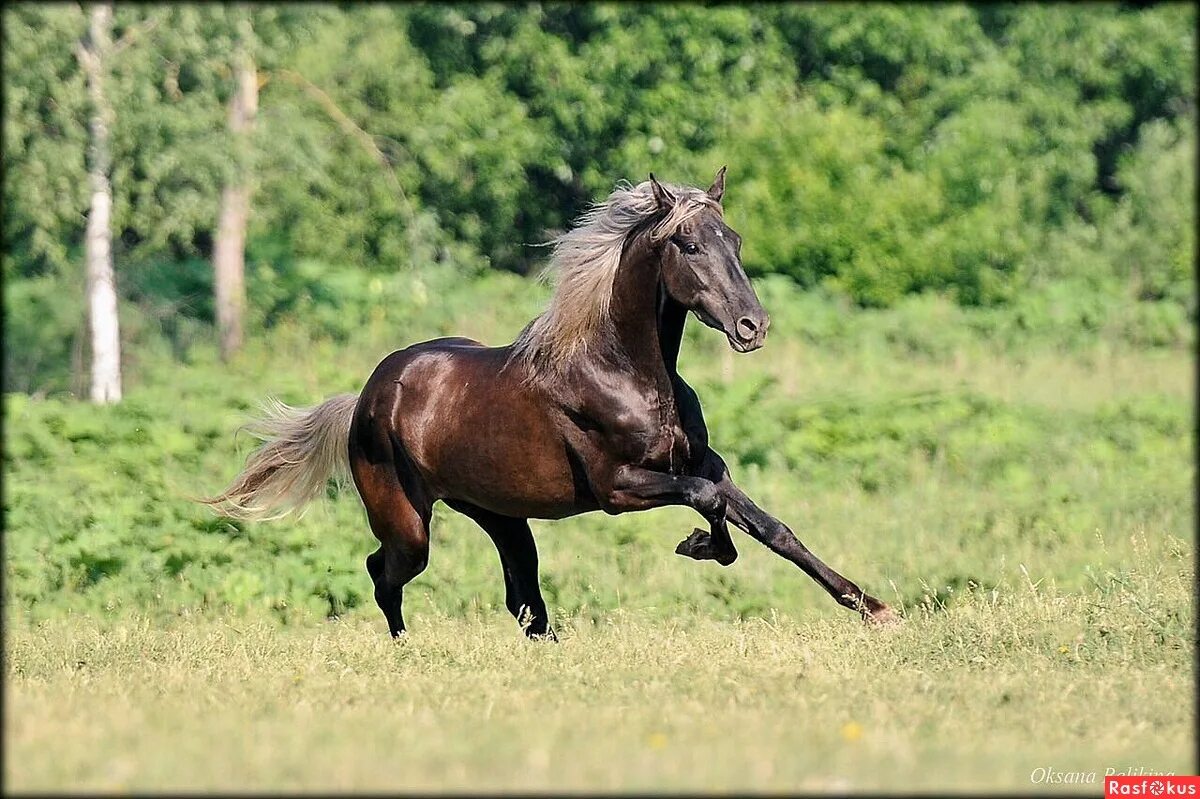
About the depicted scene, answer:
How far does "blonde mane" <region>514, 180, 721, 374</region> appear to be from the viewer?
8180 millimetres

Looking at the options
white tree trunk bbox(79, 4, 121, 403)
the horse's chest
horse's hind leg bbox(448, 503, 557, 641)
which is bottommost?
horse's hind leg bbox(448, 503, 557, 641)

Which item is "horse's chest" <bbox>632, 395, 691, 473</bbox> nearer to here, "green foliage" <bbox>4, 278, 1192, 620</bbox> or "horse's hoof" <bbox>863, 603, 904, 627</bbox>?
"horse's hoof" <bbox>863, 603, 904, 627</bbox>

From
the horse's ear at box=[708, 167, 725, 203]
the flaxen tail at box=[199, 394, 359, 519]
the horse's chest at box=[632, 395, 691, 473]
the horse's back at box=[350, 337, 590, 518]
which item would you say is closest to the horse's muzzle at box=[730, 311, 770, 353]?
the horse's chest at box=[632, 395, 691, 473]

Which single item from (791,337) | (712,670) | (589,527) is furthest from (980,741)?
(791,337)

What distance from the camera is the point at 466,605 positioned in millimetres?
10703

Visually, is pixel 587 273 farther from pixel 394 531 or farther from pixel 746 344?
pixel 394 531

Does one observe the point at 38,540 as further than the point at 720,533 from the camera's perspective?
Yes

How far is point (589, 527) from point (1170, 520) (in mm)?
4441

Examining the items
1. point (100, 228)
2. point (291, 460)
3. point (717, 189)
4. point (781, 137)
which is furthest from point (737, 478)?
point (781, 137)

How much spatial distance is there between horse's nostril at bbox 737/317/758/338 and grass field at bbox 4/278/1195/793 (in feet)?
4.66

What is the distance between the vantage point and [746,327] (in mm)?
7496

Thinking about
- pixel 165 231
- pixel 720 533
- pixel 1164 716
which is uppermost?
pixel 165 231

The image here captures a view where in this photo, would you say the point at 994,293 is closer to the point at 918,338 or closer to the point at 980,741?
the point at 918,338

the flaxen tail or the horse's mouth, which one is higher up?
the horse's mouth
